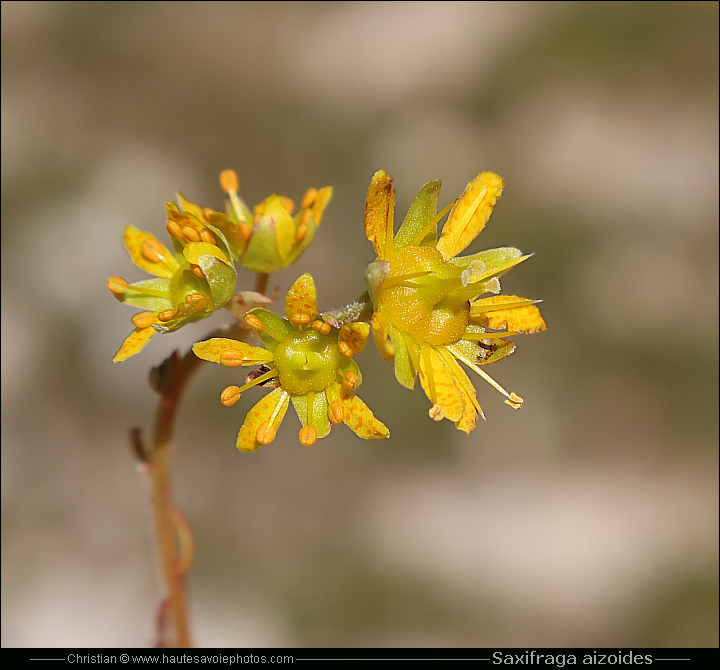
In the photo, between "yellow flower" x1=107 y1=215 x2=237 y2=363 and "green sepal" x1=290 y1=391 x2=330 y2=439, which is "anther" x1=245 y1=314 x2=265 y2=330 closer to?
"yellow flower" x1=107 y1=215 x2=237 y2=363

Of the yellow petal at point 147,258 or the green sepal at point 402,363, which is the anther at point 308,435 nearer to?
the green sepal at point 402,363

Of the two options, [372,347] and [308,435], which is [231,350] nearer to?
[308,435]

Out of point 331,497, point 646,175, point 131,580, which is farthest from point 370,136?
point 131,580

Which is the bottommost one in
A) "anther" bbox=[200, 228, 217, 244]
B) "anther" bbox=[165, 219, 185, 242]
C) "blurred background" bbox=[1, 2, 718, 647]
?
"blurred background" bbox=[1, 2, 718, 647]

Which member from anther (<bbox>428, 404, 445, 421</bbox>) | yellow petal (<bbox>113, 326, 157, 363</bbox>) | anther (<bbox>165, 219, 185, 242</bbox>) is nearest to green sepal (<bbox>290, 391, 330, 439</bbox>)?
anther (<bbox>428, 404, 445, 421</bbox>)

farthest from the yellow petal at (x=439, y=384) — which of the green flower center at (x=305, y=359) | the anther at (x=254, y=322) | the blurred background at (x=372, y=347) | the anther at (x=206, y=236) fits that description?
the blurred background at (x=372, y=347)

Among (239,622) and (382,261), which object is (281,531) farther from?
(382,261)
